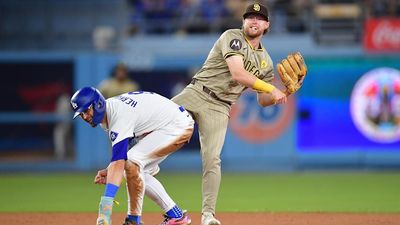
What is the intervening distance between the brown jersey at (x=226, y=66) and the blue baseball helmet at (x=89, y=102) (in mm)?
1332

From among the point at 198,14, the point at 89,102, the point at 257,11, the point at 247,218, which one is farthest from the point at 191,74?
the point at 89,102

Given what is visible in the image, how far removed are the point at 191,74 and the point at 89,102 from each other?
35.1ft

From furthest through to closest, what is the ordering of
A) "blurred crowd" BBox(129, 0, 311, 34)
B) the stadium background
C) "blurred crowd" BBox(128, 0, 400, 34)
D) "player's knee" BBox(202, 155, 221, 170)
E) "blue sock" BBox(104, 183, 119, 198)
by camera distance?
1. "blurred crowd" BBox(129, 0, 311, 34)
2. "blurred crowd" BBox(128, 0, 400, 34)
3. the stadium background
4. "player's knee" BBox(202, 155, 221, 170)
5. "blue sock" BBox(104, 183, 119, 198)

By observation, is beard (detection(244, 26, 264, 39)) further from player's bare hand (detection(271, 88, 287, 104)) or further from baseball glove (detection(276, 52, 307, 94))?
player's bare hand (detection(271, 88, 287, 104))

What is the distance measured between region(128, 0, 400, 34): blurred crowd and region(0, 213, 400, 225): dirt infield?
9259 mm

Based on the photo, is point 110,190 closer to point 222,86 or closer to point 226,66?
point 222,86

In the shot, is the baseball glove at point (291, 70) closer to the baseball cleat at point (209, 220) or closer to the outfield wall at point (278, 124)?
the baseball cleat at point (209, 220)

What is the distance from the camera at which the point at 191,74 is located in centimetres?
1747

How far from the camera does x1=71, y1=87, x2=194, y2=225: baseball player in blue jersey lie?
6.82 meters

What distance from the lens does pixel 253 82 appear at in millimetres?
7453

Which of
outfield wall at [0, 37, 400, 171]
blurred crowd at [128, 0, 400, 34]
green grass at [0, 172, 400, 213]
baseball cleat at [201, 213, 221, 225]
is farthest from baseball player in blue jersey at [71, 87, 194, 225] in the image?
blurred crowd at [128, 0, 400, 34]

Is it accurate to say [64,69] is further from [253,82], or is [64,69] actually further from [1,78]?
[253,82]

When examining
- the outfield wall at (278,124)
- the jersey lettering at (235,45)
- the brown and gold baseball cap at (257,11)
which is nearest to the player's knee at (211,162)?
the jersey lettering at (235,45)

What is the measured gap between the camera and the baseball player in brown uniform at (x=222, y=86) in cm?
751
